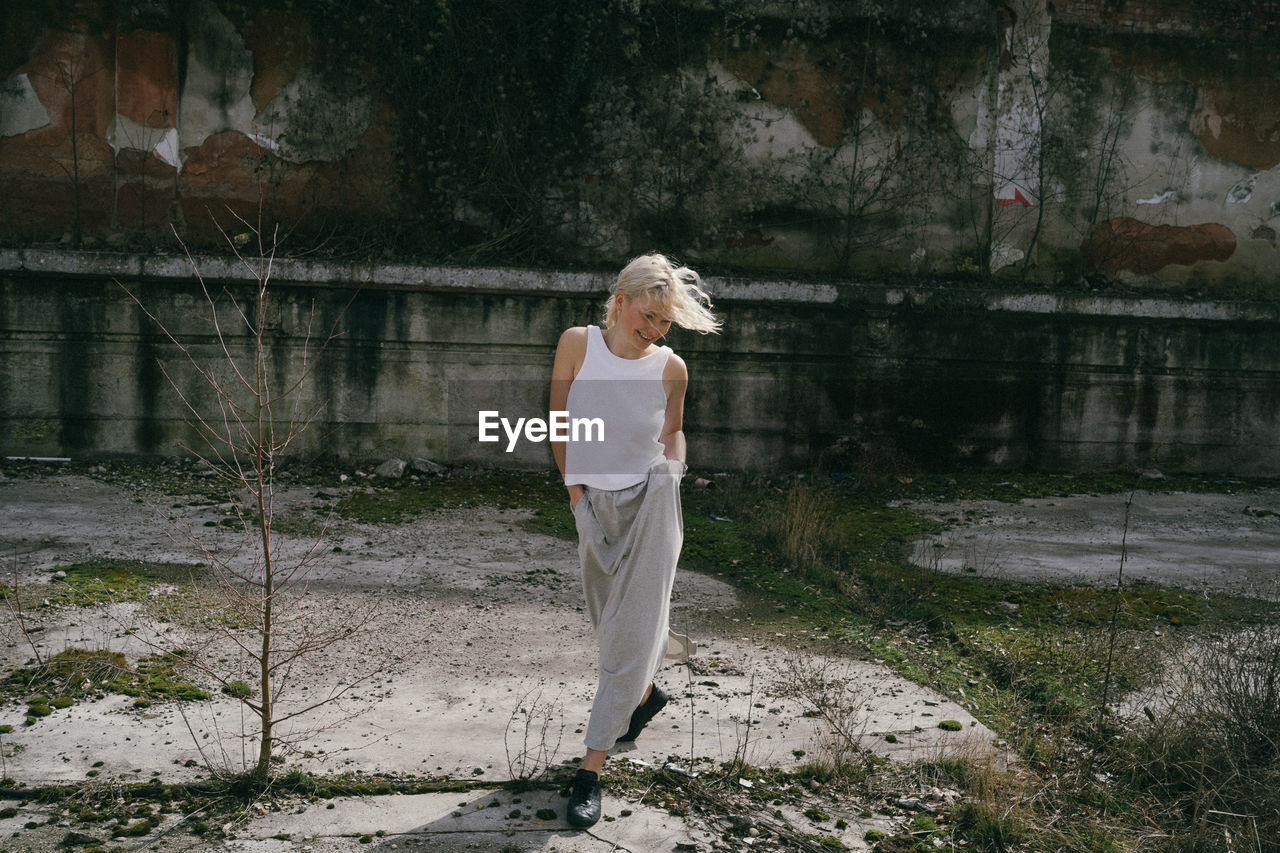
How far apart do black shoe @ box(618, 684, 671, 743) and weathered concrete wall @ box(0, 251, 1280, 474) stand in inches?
181

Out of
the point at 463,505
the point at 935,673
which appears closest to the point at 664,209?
the point at 463,505

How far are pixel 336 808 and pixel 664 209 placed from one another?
643cm

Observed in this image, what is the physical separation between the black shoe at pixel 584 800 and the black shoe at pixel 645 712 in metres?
0.44

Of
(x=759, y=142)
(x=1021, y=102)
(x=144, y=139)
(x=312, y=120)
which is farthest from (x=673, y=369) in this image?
(x=1021, y=102)

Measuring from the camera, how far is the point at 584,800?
2.90m

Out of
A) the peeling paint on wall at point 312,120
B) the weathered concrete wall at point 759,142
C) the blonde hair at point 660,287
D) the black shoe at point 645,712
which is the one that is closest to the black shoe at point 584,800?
the black shoe at point 645,712

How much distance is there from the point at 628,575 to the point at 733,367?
5.03 metres

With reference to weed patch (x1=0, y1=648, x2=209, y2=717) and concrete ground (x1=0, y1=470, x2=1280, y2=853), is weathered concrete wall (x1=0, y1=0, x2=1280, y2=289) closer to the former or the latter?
concrete ground (x1=0, y1=470, x2=1280, y2=853)

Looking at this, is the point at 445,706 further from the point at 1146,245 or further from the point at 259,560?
the point at 1146,245

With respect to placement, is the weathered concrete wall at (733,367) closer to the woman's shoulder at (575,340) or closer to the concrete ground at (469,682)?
the concrete ground at (469,682)

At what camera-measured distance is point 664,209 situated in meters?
8.48

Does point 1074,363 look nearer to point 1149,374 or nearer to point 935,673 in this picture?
point 1149,374

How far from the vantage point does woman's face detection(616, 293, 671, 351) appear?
3.15 meters

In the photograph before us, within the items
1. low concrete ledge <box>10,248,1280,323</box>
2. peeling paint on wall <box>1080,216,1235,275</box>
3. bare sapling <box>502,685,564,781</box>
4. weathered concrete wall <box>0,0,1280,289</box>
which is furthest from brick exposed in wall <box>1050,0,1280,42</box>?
bare sapling <box>502,685,564,781</box>
